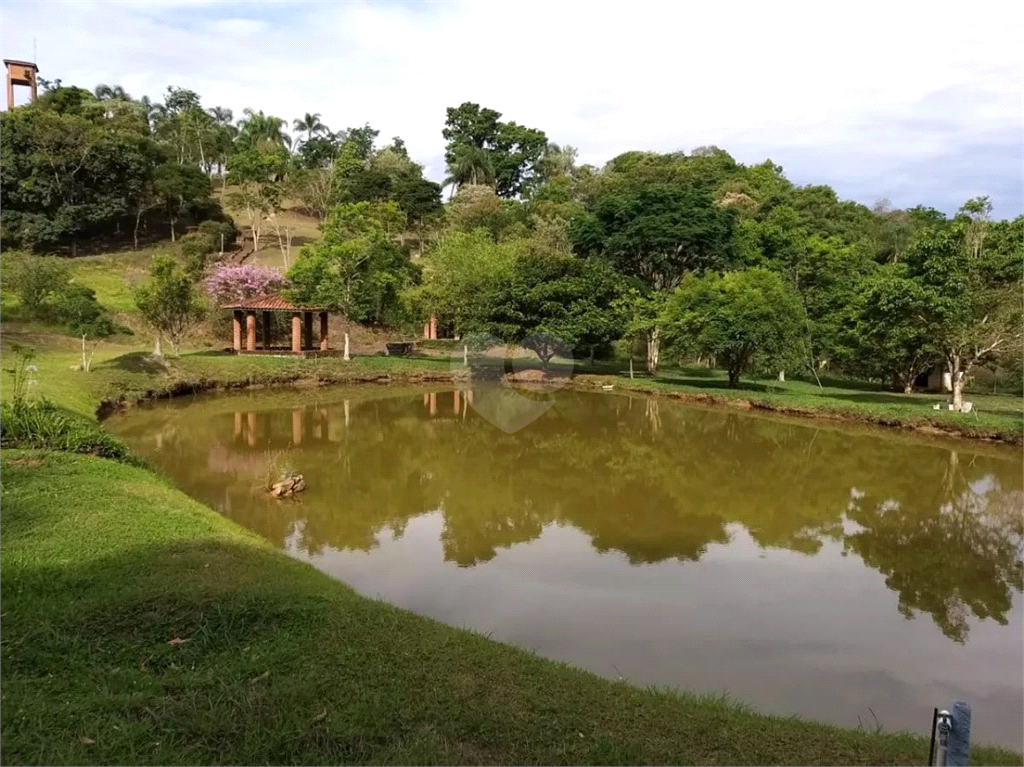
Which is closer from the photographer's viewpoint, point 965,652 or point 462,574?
point 965,652

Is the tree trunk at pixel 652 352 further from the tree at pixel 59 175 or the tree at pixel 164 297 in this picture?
the tree at pixel 59 175

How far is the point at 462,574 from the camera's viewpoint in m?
7.53

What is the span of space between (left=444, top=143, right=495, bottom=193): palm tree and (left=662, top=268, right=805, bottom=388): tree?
30.1 metres

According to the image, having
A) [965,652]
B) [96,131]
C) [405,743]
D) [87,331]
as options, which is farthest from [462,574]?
[96,131]

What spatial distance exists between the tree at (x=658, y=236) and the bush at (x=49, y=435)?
18.2 meters

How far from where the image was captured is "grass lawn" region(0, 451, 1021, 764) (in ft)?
10.9

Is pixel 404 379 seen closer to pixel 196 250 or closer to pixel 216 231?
pixel 196 250

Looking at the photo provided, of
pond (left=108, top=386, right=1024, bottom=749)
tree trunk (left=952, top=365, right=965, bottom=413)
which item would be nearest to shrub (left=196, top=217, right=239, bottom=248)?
pond (left=108, top=386, right=1024, bottom=749)

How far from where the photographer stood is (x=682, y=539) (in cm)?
894

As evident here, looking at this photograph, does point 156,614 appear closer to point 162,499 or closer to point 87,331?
point 162,499

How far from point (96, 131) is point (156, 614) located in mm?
37362

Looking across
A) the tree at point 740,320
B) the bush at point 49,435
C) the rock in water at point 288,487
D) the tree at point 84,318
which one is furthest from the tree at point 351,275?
the bush at point 49,435

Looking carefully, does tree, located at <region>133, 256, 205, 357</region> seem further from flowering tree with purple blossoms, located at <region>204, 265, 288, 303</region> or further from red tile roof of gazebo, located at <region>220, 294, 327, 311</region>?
flowering tree with purple blossoms, located at <region>204, 265, 288, 303</region>

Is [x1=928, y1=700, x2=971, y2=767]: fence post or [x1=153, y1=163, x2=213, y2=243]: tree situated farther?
[x1=153, y1=163, x2=213, y2=243]: tree
